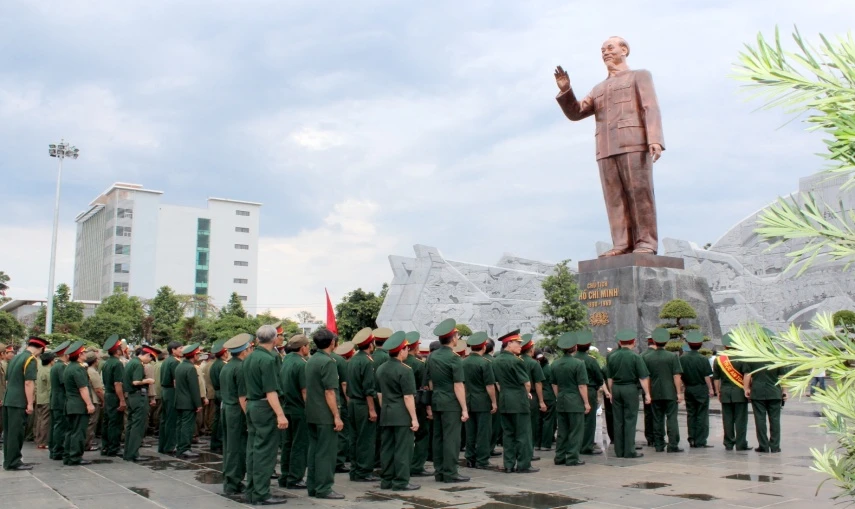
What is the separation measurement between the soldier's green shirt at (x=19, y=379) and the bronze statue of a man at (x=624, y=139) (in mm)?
9933

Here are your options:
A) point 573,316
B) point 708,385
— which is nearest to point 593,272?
point 573,316

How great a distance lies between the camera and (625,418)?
26.9 ft

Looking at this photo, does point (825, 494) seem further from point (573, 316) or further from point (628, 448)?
point (573, 316)

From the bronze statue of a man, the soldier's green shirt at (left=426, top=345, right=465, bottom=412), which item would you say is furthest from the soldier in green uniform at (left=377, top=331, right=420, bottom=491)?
the bronze statue of a man

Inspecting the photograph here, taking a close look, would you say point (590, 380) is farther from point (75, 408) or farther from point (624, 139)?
point (624, 139)

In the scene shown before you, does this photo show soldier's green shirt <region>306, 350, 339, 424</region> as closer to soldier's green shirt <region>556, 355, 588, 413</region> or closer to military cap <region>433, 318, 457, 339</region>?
military cap <region>433, 318, 457, 339</region>

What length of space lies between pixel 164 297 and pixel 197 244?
82.0ft

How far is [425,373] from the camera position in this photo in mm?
7336

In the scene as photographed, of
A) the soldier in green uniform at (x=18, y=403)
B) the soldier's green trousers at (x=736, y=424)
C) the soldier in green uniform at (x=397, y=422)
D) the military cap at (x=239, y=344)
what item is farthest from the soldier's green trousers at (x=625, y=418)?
the soldier in green uniform at (x=18, y=403)

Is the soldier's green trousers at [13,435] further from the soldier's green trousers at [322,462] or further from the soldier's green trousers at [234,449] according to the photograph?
the soldier's green trousers at [322,462]

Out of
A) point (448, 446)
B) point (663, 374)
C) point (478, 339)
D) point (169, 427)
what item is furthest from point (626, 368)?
point (169, 427)

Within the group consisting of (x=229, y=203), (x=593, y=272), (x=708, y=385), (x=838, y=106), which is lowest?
(x=708, y=385)

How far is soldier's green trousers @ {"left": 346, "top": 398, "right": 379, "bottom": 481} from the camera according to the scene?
6.89 meters

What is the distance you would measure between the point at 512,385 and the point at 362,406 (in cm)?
163
